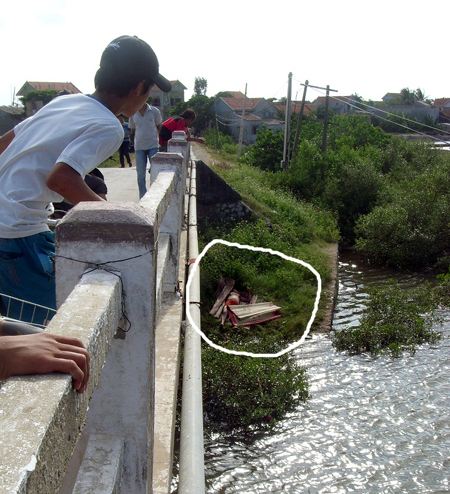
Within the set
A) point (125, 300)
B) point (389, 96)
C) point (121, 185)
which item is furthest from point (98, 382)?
point (389, 96)

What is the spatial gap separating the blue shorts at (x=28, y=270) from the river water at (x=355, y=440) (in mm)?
3733

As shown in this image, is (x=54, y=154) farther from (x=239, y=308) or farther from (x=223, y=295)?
(x=223, y=295)

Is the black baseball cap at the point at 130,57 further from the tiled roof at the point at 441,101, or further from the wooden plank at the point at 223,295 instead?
the tiled roof at the point at 441,101

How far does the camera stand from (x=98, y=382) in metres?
1.49

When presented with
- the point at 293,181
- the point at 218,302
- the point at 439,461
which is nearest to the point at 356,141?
the point at 293,181

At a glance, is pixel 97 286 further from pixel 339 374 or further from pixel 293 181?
pixel 293 181

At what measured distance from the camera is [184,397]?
8.38ft

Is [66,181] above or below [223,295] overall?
above

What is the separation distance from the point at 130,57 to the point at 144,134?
15.8 ft

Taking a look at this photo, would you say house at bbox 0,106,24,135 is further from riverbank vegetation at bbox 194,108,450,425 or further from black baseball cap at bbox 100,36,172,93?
black baseball cap at bbox 100,36,172,93

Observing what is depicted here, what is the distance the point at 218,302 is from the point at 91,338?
27.7 ft

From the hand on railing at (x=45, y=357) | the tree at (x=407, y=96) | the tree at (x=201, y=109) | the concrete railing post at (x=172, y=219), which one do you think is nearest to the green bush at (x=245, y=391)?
the concrete railing post at (x=172, y=219)

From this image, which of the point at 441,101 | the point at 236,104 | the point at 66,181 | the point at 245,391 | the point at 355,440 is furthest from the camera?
the point at 441,101

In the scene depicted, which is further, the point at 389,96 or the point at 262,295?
the point at 389,96
